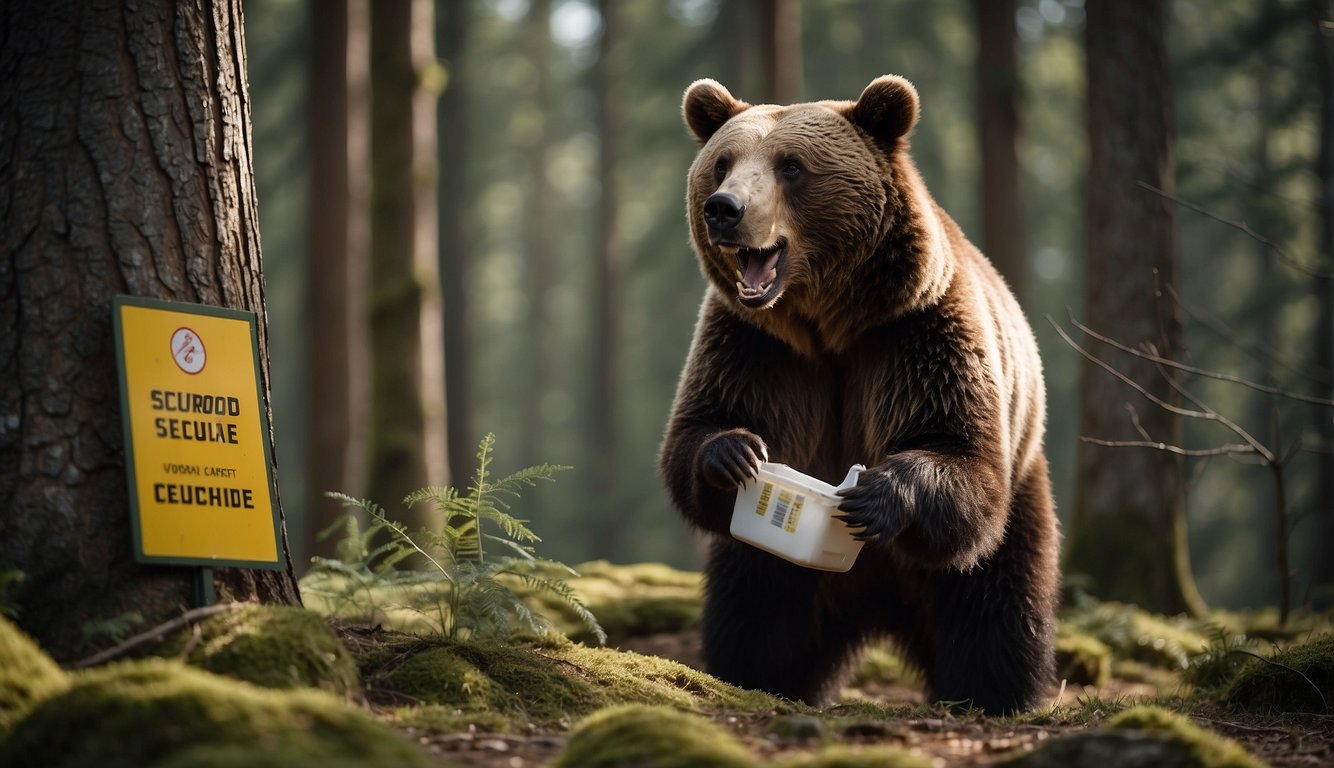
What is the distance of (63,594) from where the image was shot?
3.85 m

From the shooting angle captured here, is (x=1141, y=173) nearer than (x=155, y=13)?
No

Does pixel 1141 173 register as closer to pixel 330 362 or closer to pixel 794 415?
pixel 794 415

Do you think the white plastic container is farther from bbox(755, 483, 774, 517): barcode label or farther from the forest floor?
the forest floor

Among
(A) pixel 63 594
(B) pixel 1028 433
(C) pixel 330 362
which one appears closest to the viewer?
(A) pixel 63 594

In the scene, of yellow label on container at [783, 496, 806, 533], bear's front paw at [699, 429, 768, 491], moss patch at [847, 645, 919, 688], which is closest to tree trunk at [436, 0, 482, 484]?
moss patch at [847, 645, 919, 688]

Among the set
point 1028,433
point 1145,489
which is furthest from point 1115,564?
point 1028,433

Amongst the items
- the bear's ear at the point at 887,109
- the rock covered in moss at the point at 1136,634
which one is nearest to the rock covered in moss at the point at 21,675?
the bear's ear at the point at 887,109

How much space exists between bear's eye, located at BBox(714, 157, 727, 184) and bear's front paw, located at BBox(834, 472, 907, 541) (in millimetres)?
1586

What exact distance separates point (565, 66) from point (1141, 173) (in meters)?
33.8

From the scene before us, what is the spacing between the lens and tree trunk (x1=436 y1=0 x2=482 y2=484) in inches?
999

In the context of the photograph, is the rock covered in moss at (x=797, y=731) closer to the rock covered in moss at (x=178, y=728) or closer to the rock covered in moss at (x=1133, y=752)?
the rock covered in moss at (x=1133, y=752)

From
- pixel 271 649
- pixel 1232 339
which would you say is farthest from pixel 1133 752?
pixel 1232 339

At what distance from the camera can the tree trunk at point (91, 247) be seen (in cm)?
388

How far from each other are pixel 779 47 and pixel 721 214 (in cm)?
1019
